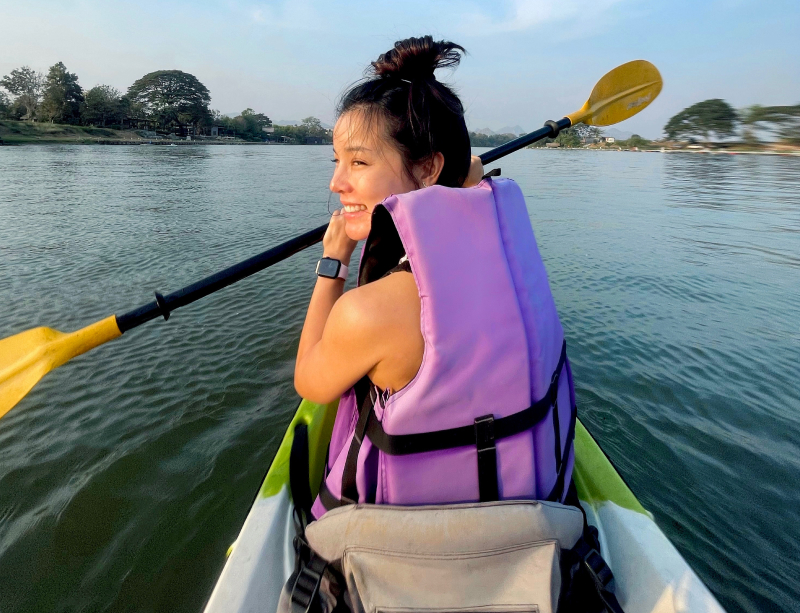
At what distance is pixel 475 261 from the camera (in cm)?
127

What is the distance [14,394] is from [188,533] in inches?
45.1

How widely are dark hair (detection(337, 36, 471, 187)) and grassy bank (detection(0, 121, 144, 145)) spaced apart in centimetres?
5112

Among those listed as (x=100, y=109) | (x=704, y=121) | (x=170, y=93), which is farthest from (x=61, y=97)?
(x=704, y=121)

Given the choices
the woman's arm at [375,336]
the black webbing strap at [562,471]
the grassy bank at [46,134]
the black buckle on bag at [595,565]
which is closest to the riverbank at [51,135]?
the grassy bank at [46,134]

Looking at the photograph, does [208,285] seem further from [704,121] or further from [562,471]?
[704,121]

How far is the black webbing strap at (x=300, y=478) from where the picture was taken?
1.96m

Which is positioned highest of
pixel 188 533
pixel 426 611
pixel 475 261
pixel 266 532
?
pixel 475 261

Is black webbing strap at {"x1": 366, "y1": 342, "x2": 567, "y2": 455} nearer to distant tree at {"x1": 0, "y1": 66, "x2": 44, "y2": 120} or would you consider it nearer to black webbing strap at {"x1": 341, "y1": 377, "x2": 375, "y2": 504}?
black webbing strap at {"x1": 341, "y1": 377, "x2": 375, "y2": 504}

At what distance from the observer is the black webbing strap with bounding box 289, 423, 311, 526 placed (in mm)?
1956

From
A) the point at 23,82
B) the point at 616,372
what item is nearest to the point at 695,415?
the point at 616,372

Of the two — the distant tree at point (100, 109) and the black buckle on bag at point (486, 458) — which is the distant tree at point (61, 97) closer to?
the distant tree at point (100, 109)

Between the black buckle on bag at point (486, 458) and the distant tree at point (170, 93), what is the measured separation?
300 ft

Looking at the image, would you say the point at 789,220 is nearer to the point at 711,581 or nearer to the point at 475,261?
the point at 711,581

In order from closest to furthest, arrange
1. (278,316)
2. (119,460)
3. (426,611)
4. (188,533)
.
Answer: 1. (426,611)
2. (188,533)
3. (119,460)
4. (278,316)
